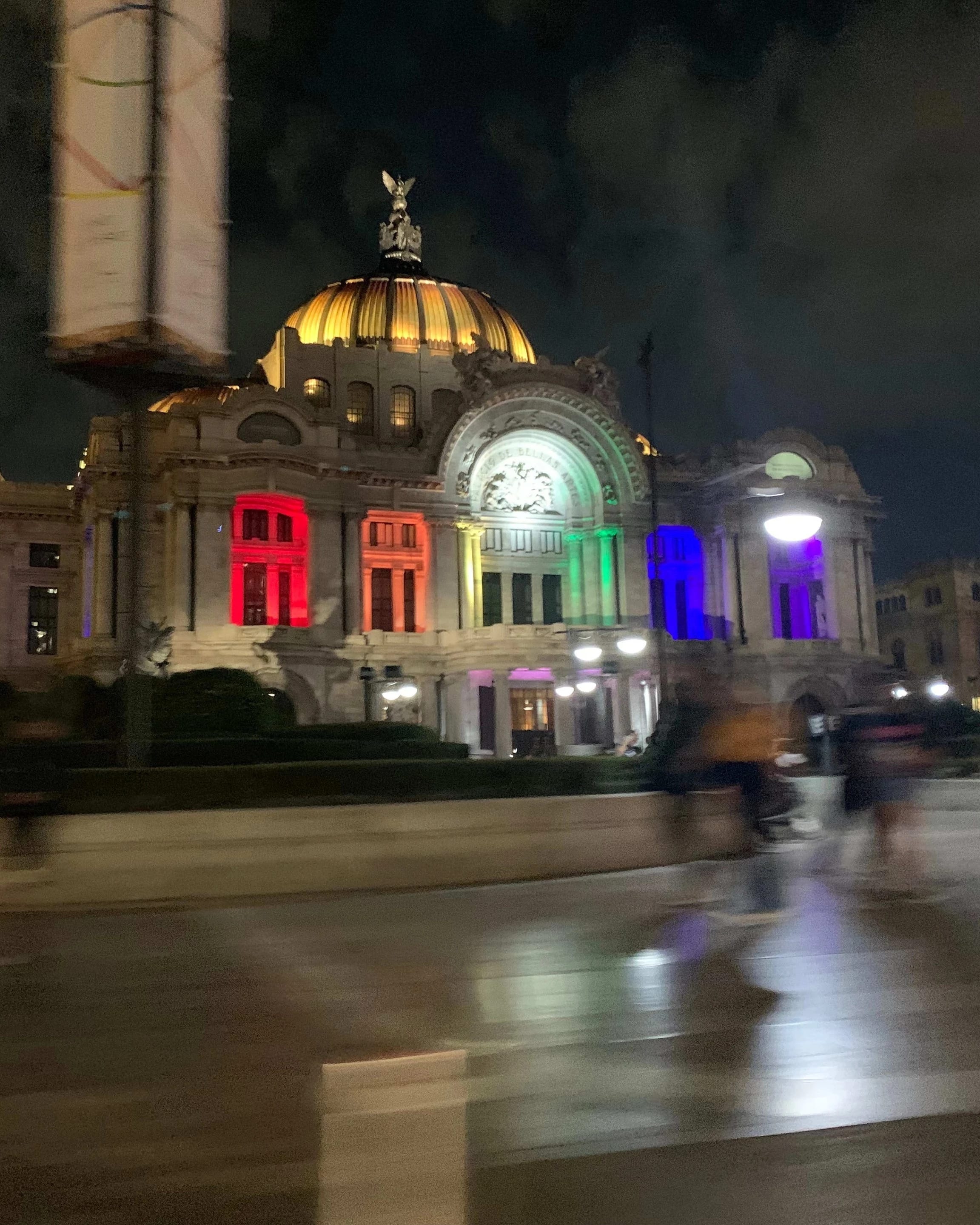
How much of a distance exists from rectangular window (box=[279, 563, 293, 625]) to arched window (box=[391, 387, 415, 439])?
1234 centimetres

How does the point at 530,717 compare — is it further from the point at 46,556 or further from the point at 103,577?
the point at 46,556

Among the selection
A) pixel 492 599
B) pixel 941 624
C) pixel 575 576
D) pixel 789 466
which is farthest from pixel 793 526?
pixel 941 624

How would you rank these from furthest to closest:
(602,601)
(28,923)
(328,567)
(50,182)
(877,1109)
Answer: (602,601) → (328,567) → (50,182) → (28,923) → (877,1109)

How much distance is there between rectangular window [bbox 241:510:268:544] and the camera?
44.8 metres

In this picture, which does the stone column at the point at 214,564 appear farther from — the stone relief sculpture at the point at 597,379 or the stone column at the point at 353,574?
the stone relief sculpture at the point at 597,379

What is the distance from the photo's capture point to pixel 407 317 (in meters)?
58.4

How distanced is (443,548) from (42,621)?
70.6 feet

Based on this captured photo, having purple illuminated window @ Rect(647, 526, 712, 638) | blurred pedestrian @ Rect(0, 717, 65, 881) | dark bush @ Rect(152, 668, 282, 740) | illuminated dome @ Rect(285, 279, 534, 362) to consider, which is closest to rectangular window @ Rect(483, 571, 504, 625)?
purple illuminated window @ Rect(647, 526, 712, 638)


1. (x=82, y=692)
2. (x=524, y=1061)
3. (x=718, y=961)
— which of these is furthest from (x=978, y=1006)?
(x=82, y=692)

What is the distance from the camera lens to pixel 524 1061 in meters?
5.39

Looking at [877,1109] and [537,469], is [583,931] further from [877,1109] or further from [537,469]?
[537,469]

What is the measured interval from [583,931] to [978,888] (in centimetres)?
384

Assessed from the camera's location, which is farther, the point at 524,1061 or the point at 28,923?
the point at 28,923

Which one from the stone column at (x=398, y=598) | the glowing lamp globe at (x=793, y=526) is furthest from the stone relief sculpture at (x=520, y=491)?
the glowing lamp globe at (x=793, y=526)
